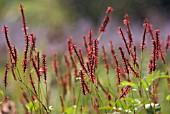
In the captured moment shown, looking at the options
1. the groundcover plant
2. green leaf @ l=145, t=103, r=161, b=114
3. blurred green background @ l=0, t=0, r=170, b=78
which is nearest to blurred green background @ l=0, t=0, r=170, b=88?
blurred green background @ l=0, t=0, r=170, b=78

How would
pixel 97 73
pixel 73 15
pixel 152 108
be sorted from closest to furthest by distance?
pixel 152 108
pixel 97 73
pixel 73 15

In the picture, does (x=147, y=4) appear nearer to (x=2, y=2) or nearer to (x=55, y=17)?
(x=55, y=17)

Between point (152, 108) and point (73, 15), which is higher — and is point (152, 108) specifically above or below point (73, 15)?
below

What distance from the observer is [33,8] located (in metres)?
16.0

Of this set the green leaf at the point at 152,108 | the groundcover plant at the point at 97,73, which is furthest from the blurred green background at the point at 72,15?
the green leaf at the point at 152,108

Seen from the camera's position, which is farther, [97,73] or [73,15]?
[73,15]

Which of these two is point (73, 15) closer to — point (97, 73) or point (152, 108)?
point (97, 73)

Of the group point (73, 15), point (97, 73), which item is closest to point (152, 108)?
point (97, 73)

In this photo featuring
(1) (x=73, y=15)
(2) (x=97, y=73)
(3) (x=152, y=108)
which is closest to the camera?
(3) (x=152, y=108)

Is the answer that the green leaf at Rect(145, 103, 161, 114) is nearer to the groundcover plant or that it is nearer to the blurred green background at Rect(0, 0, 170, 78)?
the groundcover plant

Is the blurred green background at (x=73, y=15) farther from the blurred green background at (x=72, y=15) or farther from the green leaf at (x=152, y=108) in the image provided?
the green leaf at (x=152, y=108)

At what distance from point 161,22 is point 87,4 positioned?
13.8ft

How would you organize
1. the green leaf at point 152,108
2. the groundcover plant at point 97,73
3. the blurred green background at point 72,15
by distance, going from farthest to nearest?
the blurred green background at point 72,15
the green leaf at point 152,108
the groundcover plant at point 97,73

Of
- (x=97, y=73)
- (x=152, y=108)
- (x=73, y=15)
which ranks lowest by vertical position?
(x=152, y=108)
